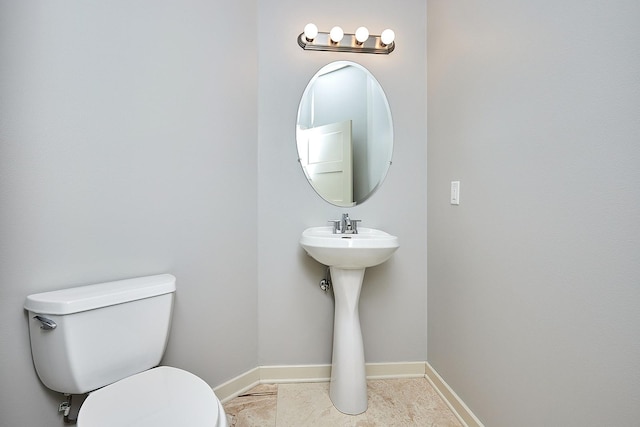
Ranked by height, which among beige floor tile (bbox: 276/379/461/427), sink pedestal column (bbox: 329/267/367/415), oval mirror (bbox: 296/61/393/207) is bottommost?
beige floor tile (bbox: 276/379/461/427)

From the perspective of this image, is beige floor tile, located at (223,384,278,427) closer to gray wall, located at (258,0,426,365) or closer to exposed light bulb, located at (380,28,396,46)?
gray wall, located at (258,0,426,365)

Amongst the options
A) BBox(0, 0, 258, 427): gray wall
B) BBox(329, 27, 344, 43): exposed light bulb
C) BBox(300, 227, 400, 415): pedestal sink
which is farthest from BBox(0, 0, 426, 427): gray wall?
BBox(300, 227, 400, 415): pedestal sink

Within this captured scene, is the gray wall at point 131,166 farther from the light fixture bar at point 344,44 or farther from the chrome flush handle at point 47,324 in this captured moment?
the light fixture bar at point 344,44

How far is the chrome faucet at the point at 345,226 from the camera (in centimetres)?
169

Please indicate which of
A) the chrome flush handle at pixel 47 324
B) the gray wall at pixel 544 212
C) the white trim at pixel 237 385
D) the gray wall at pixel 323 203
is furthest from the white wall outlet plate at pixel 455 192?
the chrome flush handle at pixel 47 324

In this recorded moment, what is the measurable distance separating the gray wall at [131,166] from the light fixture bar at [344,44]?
0.31 meters

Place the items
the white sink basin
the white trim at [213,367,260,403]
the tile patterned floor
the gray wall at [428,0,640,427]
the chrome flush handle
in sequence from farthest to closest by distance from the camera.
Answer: the white trim at [213,367,260,403] < the tile patterned floor < the white sink basin < the chrome flush handle < the gray wall at [428,0,640,427]

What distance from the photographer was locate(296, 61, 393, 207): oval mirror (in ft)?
5.85

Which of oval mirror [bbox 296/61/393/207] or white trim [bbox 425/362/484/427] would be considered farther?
oval mirror [bbox 296/61/393/207]

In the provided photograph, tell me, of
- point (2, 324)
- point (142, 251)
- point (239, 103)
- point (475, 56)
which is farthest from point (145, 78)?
point (475, 56)

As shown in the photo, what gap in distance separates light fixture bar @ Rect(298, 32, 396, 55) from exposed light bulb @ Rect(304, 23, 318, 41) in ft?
0.12

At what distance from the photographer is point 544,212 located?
958 millimetres

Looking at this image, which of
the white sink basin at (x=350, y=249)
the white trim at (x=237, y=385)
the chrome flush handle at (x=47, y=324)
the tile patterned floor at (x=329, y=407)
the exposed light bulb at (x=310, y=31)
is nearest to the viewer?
the chrome flush handle at (x=47, y=324)

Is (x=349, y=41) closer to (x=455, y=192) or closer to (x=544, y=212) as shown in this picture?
(x=455, y=192)
